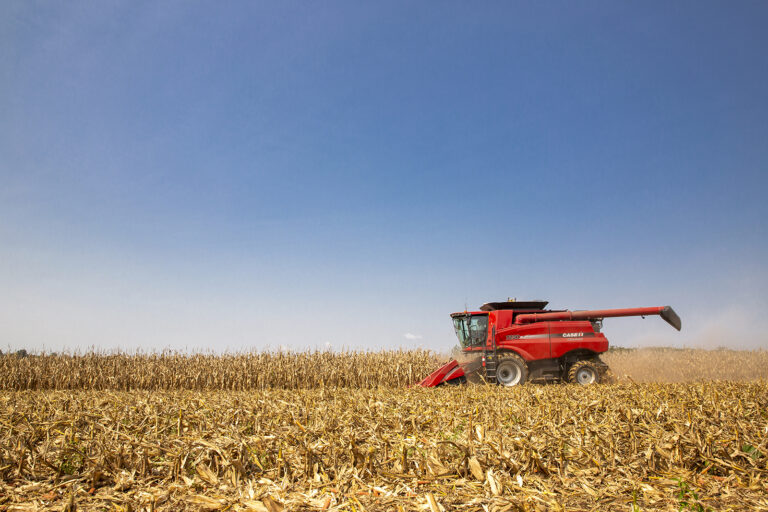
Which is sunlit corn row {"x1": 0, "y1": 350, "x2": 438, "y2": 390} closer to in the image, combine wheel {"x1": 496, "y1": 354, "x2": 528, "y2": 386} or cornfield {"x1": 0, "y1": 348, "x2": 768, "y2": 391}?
cornfield {"x1": 0, "y1": 348, "x2": 768, "y2": 391}

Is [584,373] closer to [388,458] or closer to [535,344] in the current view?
[535,344]

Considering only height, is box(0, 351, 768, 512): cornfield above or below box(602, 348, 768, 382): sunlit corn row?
above

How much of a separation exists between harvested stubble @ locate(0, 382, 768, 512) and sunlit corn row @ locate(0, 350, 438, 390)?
10666 millimetres

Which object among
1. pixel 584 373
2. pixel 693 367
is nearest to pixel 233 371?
pixel 584 373

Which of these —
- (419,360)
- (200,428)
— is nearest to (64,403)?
(200,428)

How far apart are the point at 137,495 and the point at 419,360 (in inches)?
535

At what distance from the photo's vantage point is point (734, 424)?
5660 mm

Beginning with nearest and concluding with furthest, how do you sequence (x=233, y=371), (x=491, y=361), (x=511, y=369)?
(x=491, y=361)
(x=511, y=369)
(x=233, y=371)

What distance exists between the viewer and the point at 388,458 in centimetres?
437

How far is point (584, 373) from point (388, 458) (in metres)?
10.6

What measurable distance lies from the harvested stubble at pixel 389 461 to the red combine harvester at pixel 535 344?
6978mm

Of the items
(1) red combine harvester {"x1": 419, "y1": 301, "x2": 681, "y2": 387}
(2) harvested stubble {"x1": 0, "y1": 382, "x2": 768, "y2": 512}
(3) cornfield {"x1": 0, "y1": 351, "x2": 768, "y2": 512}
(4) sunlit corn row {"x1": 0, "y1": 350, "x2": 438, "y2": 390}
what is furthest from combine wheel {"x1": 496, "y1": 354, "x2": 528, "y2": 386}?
(2) harvested stubble {"x1": 0, "y1": 382, "x2": 768, "y2": 512}

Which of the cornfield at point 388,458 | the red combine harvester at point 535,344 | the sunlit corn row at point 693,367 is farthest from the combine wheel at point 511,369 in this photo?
the cornfield at point 388,458

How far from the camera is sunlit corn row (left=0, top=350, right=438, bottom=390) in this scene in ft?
54.8
